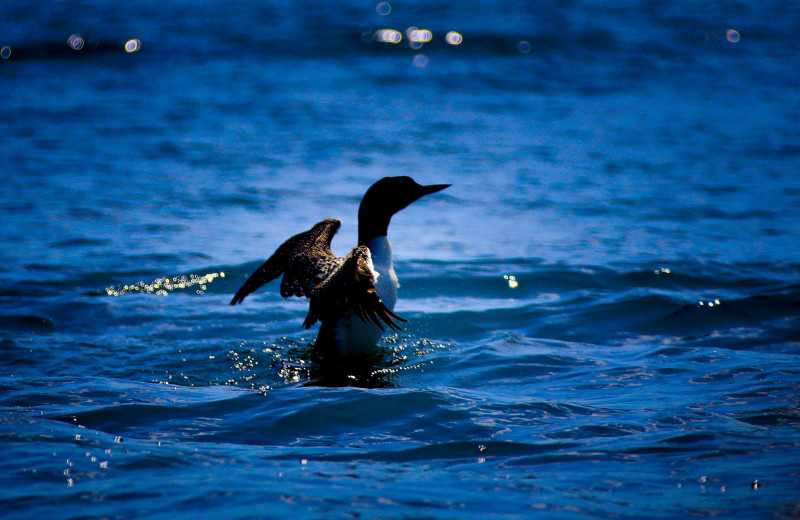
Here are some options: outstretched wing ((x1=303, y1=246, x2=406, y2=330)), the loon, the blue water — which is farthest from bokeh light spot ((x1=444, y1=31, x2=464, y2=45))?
outstretched wing ((x1=303, y1=246, x2=406, y2=330))

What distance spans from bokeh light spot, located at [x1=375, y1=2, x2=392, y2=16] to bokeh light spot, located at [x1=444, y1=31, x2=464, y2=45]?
238 centimetres

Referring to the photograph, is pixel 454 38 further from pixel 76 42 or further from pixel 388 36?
pixel 76 42

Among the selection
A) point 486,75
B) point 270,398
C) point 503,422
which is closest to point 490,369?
point 503,422

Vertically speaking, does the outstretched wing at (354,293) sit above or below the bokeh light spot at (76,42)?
below

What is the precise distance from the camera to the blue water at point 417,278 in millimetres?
3547

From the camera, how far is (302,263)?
5.36m

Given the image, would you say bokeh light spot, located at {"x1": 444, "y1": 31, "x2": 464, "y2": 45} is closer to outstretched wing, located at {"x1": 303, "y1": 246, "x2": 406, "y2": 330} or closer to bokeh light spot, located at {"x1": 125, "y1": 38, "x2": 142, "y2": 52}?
bokeh light spot, located at {"x1": 125, "y1": 38, "x2": 142, "y2": 52}

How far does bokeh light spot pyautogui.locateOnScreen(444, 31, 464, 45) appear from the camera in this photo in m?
17.8

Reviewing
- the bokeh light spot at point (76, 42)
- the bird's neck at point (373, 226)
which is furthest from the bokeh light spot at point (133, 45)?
the bird's neck at point (373, 226)

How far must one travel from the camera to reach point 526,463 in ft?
12.1

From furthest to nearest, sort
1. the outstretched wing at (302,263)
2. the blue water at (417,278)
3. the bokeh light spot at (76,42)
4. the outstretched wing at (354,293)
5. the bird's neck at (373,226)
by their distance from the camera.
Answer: the bokeh light spot at (76,42), the bird's neck at (373,226), the outstretched wing at (302,263), the outstretched wing at (354,293), the blue water at (417,278)

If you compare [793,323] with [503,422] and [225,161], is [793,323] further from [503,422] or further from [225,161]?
[225,161]

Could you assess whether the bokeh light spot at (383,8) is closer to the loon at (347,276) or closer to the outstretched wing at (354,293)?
the loon at (347,276)

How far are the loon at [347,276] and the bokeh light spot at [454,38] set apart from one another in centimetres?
1266
